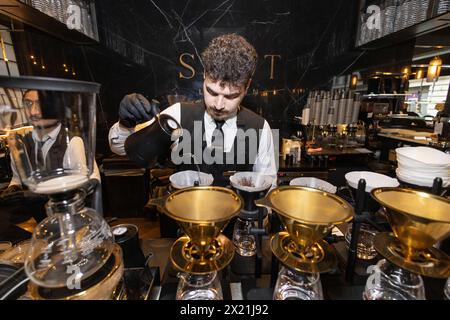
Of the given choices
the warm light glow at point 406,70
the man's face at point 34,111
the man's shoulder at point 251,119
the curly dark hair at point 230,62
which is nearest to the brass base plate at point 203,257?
the man's face at point 34,111

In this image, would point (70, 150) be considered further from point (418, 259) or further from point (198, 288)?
point (418, 259)

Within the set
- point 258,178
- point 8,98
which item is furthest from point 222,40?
point 8,98

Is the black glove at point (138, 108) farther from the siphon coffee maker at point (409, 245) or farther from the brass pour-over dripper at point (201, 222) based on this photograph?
the siphon coffee maker at point (409, 245)

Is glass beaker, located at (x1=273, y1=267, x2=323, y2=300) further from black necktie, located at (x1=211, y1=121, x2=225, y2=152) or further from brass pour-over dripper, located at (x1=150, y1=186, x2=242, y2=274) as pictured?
black necktie, located at (x1=211, y1=121, x2=225, y2=152)

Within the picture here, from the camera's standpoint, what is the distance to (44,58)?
106 inches

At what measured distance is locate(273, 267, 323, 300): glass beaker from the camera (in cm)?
68

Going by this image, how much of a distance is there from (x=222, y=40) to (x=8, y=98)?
1192 mm

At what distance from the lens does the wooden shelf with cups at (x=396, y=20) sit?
2.14m

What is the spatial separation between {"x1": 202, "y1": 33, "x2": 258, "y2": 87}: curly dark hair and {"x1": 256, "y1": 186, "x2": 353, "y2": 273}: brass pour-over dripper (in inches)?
32.7

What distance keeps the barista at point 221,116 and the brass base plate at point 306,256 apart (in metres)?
0.77

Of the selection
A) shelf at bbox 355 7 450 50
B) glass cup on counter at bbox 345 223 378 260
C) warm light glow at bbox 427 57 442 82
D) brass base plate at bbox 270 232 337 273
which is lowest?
glass cup on counter at bbox 345 223 378 260

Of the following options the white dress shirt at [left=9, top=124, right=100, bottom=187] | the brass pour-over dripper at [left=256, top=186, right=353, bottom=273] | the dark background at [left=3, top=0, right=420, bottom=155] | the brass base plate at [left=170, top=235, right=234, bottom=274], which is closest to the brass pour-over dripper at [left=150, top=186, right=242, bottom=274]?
the brass base plate at [left=170, top=235, right=234, bottom=274]

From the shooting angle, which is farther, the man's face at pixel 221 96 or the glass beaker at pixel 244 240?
the man's face at pixel 221 96
